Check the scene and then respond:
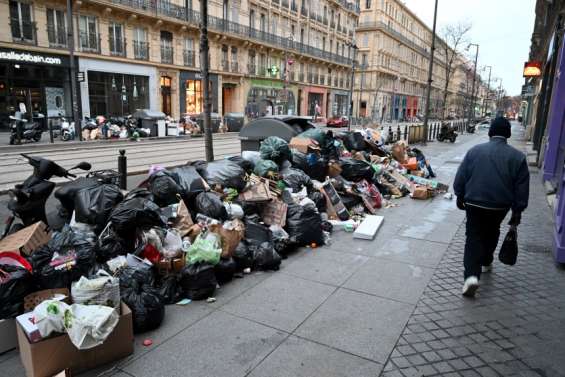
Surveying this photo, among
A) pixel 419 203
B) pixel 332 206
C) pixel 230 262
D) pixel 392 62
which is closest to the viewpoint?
pixel 230 262

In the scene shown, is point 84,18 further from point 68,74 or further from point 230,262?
point 230,262

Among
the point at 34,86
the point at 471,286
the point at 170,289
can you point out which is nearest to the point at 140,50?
the point at 34,86

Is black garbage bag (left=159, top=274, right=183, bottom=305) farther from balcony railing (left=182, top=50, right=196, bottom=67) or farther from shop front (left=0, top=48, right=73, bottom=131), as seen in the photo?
balcony railing (left=182, top=50, right=196, bottom=67)

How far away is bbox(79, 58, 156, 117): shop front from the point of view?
25.1 m

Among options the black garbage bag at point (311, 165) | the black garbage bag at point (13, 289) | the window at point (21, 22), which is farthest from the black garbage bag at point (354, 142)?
the window at point (21, 22)

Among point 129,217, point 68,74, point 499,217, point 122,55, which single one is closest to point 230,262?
point 129,217

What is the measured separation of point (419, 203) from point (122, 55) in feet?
80.9

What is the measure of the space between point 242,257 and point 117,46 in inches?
1045

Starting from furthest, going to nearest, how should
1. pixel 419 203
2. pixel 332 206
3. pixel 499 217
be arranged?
pixel 419 203 < pixel 332 206 < pixel 499 217

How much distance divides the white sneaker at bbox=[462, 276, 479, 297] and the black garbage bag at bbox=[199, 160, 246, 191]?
3.39 meters

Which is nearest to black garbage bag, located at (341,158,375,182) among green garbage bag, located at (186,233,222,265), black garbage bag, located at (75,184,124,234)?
green garbage bag, located at (186,233,222,265)

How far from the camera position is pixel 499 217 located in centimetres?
414

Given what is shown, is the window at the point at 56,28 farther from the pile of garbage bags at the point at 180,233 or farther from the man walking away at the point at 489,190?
the man walking away at the point at 489,190

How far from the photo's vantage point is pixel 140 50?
28.4 metres
